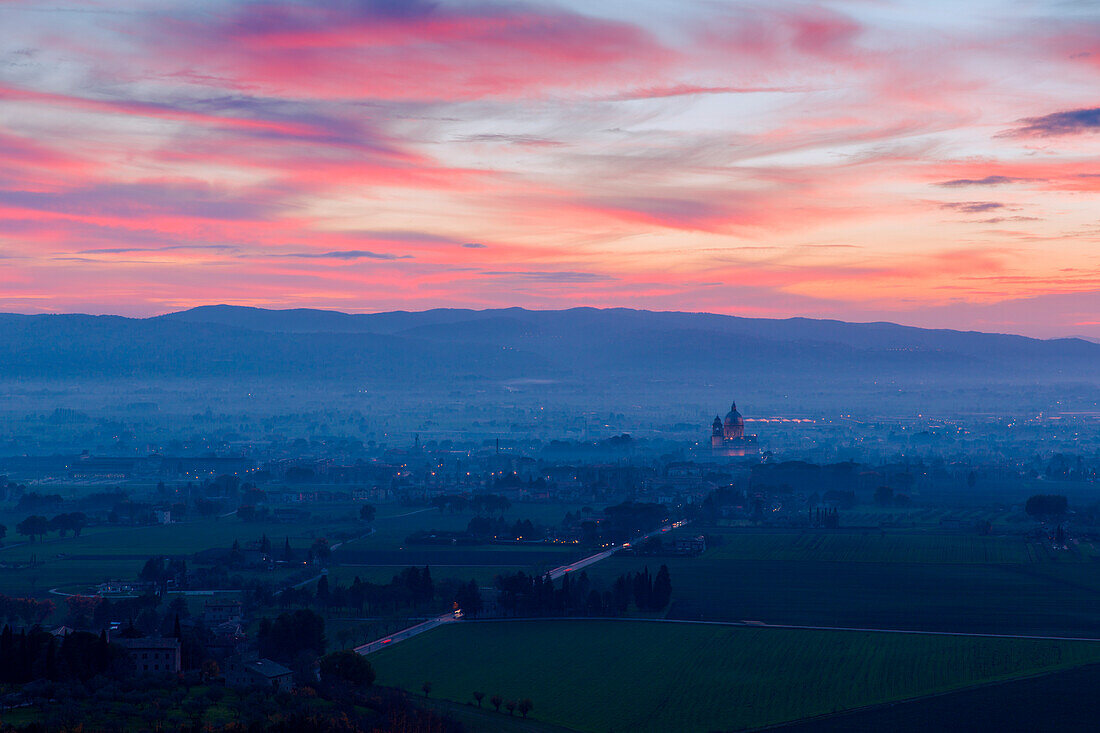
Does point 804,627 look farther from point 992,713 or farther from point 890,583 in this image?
point 992,713

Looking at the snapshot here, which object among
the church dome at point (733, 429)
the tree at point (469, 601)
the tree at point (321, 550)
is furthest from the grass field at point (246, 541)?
the church dome at point (733, 429)

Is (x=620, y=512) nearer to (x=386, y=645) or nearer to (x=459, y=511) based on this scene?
(x=459, y=511)

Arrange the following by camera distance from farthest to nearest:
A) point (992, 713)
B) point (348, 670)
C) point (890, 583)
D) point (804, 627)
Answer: point (890, 583), point (804, 627), point (348, 670), point (992, 713)

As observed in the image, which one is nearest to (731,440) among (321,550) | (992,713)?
(321,550)

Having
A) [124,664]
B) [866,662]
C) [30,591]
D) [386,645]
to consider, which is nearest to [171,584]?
[30,591]

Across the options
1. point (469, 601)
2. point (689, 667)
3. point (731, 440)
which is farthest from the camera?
point (731, 440)

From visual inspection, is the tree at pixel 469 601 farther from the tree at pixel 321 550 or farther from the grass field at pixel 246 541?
the tree at pixel 321 550

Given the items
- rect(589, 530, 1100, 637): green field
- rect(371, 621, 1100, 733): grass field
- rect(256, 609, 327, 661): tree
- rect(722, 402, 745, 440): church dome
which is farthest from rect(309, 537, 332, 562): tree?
rect(722, 402, 745, 440): church dome
